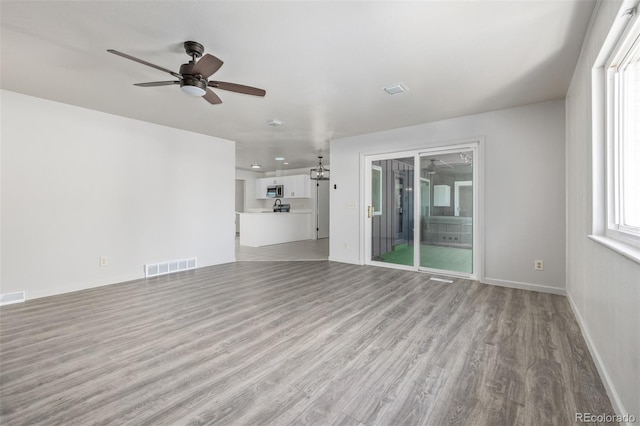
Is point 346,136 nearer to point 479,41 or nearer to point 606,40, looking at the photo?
point 479,41

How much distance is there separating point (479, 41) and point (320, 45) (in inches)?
52.5

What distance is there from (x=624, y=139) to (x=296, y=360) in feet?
8.85

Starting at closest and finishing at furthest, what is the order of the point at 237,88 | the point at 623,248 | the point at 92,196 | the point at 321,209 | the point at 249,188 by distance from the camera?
the point at 623,248 → the point at 237,88 → the point at 92,196 → the point at 321,209 → the point at 249,188

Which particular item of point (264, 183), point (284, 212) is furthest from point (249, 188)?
point (284, 212)

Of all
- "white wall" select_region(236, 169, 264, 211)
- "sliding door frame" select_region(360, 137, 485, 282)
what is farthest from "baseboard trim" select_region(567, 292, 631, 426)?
"white wall" select_region(236, 169, 264, 211)

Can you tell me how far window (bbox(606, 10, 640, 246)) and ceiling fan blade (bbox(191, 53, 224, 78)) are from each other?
2.66 meters

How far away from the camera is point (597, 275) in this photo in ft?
6.62

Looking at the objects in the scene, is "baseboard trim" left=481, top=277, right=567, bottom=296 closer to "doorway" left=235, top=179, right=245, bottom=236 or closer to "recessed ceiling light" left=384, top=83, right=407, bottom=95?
"recessed ceiling light" left=384, top=83, right=407, bottom=95

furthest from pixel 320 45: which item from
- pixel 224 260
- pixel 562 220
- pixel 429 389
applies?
pixel 224 260

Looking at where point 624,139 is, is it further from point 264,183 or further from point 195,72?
point 264,183

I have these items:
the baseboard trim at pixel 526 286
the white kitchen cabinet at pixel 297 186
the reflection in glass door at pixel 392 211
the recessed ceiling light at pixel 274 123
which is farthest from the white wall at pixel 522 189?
the white kitchen cabinet at pixel 297 186

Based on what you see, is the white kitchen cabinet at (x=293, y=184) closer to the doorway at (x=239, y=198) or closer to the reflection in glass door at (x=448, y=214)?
the doorway at (x=239, y=198)

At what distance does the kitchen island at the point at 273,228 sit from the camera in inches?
305

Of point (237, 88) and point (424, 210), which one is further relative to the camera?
point (424, 210)
